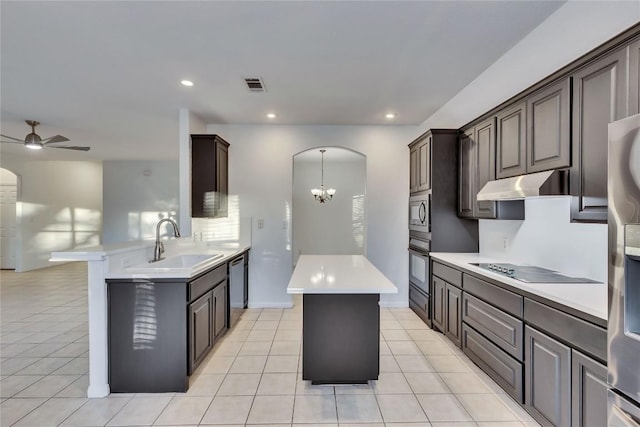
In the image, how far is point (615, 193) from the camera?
3.69ft

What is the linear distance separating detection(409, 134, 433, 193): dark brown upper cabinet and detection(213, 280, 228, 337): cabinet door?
2565 mm

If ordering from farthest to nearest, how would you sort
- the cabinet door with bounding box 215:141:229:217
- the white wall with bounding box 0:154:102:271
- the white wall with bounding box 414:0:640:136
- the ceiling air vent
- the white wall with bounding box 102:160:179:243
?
the white wall with bounding box 102:160:179:243 < the white wall with bounding box 0:154:102:271 < the cabinet door with bounding box 215:141:229:217 < the ceiling air vent < the white wall with bounding box 414:0:640:136

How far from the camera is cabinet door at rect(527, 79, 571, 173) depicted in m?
1.86

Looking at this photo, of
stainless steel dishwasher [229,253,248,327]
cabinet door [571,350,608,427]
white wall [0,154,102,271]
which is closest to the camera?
cabinet door [571,350,608,427]

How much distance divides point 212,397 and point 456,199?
3.01 metres

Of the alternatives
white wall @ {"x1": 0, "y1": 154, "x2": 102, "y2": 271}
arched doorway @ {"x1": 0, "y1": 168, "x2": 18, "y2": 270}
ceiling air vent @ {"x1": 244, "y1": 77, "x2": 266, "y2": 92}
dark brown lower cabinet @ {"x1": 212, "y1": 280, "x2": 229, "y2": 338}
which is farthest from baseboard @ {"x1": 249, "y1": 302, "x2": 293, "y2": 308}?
arched doorway @ {"x1": 0, "y1": 168, "x2": 18, "y2": 270}

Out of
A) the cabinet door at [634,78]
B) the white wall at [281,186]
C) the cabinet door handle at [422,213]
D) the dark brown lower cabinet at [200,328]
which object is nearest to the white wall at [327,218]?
the white wall at [281,186]

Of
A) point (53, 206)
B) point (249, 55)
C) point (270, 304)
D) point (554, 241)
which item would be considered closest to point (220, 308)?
point (270, 304)

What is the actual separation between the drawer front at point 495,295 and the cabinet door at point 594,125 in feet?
2.05

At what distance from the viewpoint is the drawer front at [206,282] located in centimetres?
242

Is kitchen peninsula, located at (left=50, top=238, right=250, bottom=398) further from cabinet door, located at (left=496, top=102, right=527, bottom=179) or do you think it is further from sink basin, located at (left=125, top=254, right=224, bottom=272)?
cabinet door, located at (left=496, top=102, right=527, bottom=179)

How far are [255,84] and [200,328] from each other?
7.65 ft

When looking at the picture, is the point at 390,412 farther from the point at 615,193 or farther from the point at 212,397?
the point at 615,193

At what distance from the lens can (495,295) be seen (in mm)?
2215
